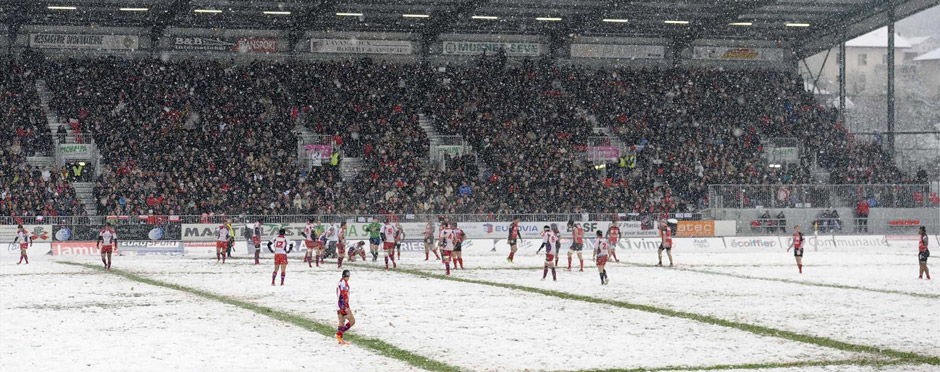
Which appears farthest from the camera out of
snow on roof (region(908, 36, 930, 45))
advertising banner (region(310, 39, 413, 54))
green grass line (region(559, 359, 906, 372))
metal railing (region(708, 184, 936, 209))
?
snow on roof (region(908, 36, 930, 45))

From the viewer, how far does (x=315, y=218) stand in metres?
43.4

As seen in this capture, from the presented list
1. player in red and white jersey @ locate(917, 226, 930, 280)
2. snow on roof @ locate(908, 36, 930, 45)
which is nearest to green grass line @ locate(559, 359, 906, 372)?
player in red and white jersey @ locate(917, 226, 930, 280)

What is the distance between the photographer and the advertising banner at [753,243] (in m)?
47.2

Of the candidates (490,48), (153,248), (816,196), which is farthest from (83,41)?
(816,196)

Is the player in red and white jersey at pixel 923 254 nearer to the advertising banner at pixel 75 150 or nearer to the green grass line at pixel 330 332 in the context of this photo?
the green grass line at pixel 330 332

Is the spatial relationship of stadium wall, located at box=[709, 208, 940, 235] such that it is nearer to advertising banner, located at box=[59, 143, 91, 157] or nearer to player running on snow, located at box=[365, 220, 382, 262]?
player running on snow, located at box=[365, 220, 382, 262]

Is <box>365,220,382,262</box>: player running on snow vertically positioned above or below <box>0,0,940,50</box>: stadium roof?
below

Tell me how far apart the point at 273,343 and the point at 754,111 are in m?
47.2

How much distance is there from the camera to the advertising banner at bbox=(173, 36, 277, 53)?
56.6 metres

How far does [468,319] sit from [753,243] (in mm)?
30410

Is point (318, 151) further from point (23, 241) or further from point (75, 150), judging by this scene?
point (23, 241)

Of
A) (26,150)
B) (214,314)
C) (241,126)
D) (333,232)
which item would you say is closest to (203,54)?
(241,126)

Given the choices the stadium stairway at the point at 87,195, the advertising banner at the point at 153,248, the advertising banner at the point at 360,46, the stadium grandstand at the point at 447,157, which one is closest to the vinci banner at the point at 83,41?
the stadium grandstand at the point at 447,157

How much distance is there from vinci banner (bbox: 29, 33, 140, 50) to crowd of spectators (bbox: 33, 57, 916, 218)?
1520 mm
